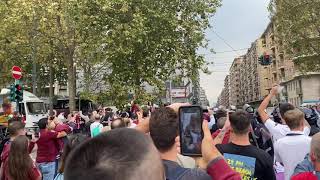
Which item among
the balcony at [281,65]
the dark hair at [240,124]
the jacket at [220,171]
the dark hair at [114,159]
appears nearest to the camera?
the dark hair at [114,159]

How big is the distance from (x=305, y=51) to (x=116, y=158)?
44.4m

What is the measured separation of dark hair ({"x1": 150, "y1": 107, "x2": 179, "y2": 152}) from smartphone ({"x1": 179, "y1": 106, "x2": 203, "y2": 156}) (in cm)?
40

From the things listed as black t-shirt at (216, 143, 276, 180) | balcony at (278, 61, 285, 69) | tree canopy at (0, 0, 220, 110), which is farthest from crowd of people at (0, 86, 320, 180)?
balcony at (278, 61, 285, 69)

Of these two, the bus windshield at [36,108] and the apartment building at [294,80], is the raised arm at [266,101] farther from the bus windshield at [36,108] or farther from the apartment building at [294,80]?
the apartment building at [294,80]

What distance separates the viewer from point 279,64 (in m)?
101

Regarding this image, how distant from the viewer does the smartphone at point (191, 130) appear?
3.04 metres

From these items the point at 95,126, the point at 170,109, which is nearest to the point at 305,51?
the point at 95,126

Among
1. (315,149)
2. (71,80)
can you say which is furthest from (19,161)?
(71,80)

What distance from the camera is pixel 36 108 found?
37.2 m

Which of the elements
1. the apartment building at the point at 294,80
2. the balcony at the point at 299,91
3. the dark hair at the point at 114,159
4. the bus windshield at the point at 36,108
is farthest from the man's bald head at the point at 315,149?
the balcony at the point at 299,91

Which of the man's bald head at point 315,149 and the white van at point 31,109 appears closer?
the man's bald head at point 315,149

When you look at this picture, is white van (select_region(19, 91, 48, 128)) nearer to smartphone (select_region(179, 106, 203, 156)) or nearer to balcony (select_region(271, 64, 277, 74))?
smartphone (select_region(179, 106, 203, 156))

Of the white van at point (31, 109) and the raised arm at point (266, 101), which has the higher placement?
the raised arm at point (266, 101)

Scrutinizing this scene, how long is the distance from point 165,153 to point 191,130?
478 millimetres
